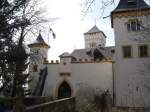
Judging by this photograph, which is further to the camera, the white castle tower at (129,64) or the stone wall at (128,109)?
the white castle tower at (129,64)

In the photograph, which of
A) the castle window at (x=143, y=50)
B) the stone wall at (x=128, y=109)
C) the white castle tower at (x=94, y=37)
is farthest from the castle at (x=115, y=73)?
the white castle tower at (x=94, y=37)

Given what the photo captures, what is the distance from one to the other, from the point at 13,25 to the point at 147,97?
1678 cm

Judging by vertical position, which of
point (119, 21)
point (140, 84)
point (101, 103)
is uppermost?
point (119, 21)

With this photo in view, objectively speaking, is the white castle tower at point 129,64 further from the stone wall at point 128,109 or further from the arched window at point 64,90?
the arched window at point 64,90

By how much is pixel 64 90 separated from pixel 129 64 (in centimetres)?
704

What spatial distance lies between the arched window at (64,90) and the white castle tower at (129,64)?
4.84 m

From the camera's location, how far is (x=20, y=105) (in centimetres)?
763

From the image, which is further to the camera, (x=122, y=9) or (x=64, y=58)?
(x=64, y=58)

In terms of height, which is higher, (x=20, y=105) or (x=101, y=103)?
(x=20, y=105)

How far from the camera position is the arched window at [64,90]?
1037 inches

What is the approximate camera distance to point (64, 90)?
26578mm

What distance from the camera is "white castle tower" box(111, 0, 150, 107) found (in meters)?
23.2

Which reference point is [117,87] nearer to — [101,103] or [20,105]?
[101,103]

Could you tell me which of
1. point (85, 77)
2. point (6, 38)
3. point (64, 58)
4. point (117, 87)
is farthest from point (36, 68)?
point (6, 38)
